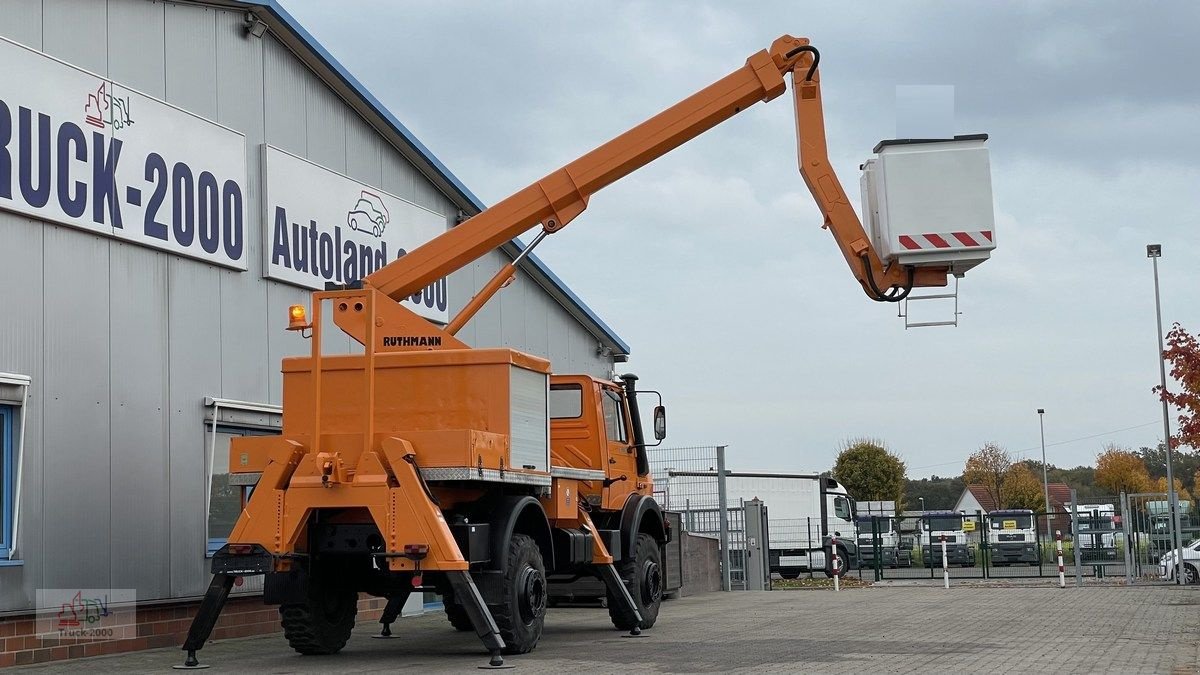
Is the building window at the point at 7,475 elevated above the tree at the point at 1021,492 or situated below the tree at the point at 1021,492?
above

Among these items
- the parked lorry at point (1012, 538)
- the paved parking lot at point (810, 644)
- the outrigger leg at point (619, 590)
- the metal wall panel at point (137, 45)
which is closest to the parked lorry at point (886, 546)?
the parked lorry at point (1012, 538)

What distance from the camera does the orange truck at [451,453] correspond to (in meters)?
11.7

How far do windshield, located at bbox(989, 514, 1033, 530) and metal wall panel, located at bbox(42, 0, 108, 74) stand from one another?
109 ft

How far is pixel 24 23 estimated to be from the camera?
13.2 meters

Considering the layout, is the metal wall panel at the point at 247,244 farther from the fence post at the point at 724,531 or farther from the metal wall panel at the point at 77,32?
the fence post at the point at 724,531

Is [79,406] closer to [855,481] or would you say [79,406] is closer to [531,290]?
[531,290]

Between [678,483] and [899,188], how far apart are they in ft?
48.0

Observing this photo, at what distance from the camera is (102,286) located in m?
14.1

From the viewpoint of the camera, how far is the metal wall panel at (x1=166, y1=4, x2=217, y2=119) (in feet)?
51.1

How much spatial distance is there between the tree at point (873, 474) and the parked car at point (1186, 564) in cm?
3833

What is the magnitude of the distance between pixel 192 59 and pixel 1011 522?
32.6 m

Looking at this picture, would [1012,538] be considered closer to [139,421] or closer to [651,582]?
[651,582]

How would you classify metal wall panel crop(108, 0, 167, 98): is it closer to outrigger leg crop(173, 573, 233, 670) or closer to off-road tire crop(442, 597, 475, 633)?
outrigger leg crop(173, 573, 233, 670)

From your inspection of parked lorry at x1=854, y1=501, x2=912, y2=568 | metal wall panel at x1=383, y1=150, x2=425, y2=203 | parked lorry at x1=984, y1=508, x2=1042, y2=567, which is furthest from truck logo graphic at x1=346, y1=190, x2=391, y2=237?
parked lorry at x1=984, y1=508, x2=1042, y2=567
